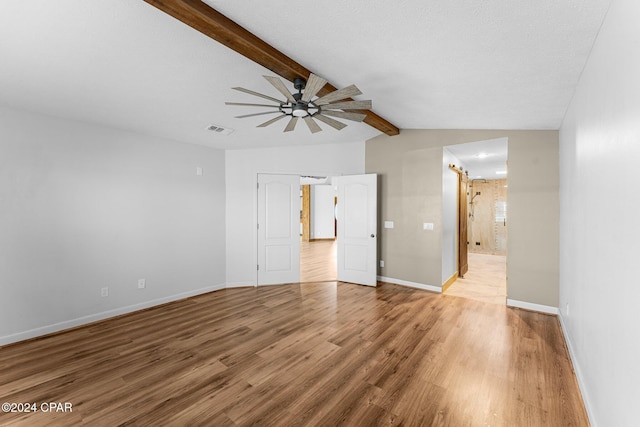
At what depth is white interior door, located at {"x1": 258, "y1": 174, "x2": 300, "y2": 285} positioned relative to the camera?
204 inches

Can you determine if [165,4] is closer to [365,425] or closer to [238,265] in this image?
[365,425]

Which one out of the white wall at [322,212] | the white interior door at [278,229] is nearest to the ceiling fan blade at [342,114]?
the white interior door at [278,229]

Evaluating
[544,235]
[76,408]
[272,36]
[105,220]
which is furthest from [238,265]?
[544,235]

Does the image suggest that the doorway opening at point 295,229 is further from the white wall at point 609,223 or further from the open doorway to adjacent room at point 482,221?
the white wall at point 609,223

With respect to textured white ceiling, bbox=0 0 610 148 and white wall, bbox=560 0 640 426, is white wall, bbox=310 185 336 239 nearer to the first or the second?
textured white ceiling, bbox=0 0 610 148

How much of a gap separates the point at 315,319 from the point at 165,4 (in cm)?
335

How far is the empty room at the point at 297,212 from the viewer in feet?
5.63

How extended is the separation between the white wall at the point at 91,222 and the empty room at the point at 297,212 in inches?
0.9

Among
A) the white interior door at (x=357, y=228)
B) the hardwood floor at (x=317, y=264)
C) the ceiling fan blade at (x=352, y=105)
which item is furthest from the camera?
the hardwood floor at (x=317, y=264)

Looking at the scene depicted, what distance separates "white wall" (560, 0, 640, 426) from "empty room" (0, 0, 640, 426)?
0.02 m

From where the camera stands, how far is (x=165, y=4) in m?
1.57

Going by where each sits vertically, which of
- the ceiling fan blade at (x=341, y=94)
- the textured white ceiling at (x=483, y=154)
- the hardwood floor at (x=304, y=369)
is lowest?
the hardwood floor at (x=304, y=369)

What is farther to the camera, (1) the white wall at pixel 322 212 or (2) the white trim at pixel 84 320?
(1) the white wall at pixel 322 212

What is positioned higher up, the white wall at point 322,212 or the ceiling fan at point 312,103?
the ceiling fan at point 312,103
